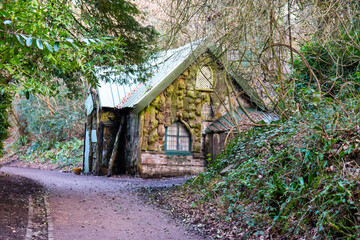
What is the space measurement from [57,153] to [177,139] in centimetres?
1120

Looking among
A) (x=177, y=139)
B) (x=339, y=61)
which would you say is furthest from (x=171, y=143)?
(x=339, y=61)

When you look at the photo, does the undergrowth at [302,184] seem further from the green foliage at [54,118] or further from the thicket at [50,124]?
the green foliage at [54,118]

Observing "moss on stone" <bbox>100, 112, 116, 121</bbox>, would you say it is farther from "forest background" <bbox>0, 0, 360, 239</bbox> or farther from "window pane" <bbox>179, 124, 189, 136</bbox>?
"forest background" <bbox>0, 0, 360, 239</bbox>

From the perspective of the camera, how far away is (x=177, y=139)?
15.5 metres

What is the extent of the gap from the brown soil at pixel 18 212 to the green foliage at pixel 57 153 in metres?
11.7

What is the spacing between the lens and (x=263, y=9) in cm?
716

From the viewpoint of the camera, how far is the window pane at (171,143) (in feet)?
50.1

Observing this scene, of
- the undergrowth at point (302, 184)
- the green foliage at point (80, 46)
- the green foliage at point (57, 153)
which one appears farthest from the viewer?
the green foliage at point (57, 153)

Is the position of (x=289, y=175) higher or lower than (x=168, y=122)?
lower

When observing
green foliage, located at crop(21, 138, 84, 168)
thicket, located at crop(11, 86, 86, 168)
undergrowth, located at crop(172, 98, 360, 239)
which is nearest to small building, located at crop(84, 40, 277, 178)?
green foliage, located at crop(21, 138, 84, 168)

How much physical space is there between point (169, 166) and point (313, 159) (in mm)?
10197

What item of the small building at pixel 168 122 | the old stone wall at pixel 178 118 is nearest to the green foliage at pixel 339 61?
the small building at pixel 168 122

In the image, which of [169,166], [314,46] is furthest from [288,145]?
[169,166]

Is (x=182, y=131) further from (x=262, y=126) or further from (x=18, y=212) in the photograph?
(x=18, y=212)
